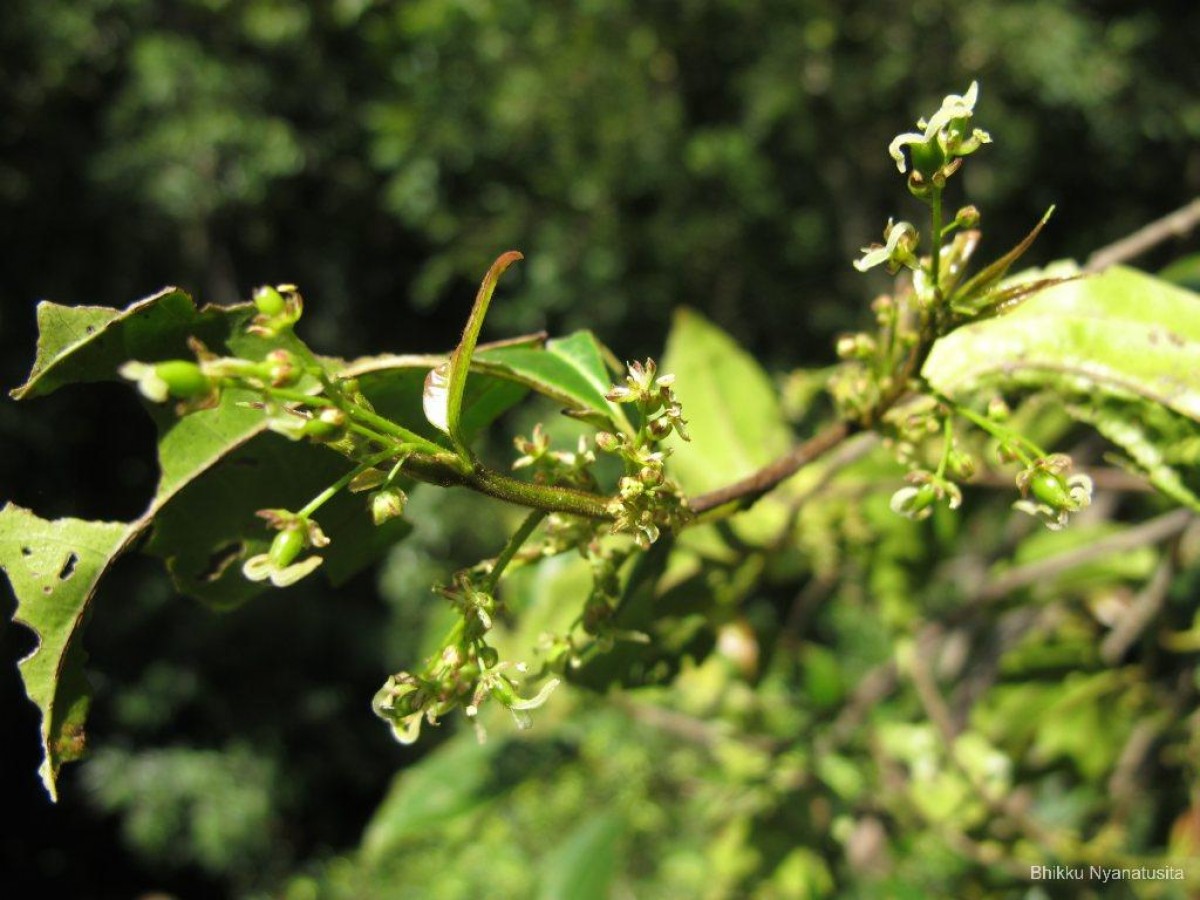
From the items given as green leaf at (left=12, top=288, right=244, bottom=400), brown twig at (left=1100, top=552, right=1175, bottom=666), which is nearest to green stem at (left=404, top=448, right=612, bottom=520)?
green leaf at (left=12, top=288, right=244, bottom=400)

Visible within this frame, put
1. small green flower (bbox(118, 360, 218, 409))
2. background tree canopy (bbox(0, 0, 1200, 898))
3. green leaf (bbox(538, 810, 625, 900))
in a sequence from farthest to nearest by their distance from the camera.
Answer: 1. background tree canopy (bbox(0, 0, 1200, 898))
2. green leaf (bbox(538, 810, 625, 900))
3. small green flower (bbox(118, 360, 218, 409))

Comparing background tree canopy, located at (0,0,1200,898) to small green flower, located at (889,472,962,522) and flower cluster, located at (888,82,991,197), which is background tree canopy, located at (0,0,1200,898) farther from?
flower cluster, located at (888,82,991,197)

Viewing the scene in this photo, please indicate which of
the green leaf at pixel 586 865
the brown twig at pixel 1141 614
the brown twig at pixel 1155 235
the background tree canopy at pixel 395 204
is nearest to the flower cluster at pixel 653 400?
the brown twig at pixel 1155 235

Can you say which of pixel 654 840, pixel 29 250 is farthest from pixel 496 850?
pixel 29 250

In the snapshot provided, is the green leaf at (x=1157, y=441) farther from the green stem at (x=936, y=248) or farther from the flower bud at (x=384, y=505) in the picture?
the flower bud at (x=384, y=505)

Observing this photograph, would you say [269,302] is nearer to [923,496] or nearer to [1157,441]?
[923,496]

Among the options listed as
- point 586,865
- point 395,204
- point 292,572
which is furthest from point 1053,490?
point 395,204
